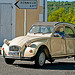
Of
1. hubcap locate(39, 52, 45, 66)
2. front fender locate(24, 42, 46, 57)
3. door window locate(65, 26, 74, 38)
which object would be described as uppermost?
door window locate(65, 26, 74, 38)

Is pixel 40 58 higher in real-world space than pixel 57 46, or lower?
lower

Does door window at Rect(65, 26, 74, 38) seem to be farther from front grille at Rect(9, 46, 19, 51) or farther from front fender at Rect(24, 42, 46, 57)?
front grille at Rect(9, 46, 19, 51)

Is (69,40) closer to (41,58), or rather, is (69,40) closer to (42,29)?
(42,29)

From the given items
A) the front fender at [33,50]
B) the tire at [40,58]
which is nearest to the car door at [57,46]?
the tire at [40,58]

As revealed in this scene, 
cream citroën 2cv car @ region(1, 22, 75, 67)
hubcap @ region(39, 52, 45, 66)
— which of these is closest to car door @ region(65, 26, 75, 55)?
cream citroën 2cv car @ region(1, 22, 75, 67)

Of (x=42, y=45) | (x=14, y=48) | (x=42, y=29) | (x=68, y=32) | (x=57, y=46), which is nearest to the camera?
(x=14, y=48)

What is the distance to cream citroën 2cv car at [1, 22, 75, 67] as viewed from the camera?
398 inches

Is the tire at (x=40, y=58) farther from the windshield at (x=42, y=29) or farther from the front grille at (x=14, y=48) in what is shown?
the windshield at (x=42, y=29)

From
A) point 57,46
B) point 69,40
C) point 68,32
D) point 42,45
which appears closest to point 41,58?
point 42,45

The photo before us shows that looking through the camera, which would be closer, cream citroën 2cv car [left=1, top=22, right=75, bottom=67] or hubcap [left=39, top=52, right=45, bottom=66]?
cream citroën 2cv car [left=1, top=22, right=75, bottom=67]

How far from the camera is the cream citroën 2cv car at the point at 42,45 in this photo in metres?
10.1

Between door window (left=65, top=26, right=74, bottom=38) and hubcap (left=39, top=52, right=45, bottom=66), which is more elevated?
door window (left=65, top=26, right=74, bottom=38)

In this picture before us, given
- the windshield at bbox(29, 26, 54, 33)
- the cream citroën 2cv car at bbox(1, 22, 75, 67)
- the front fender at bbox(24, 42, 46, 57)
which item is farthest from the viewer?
the windshield at bbox(29, 26, 54, 33)

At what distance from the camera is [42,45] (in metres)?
10.4
